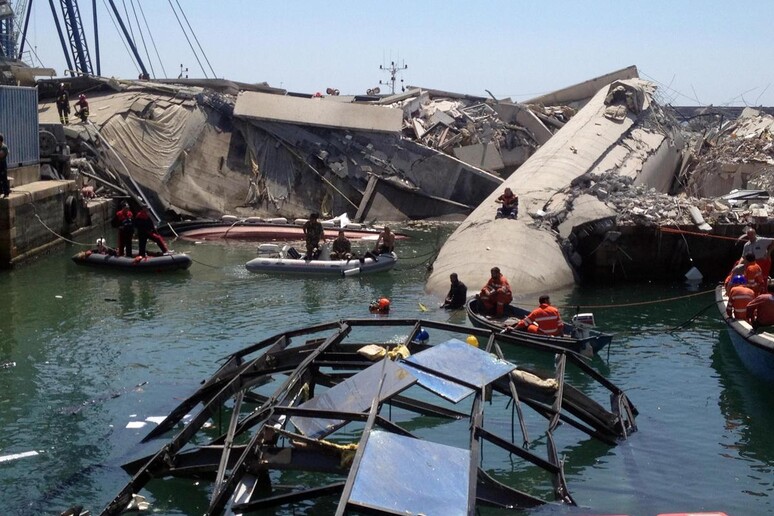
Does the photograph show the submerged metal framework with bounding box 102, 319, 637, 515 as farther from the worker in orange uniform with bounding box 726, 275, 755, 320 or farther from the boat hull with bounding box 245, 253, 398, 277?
the boat hull with bounding box 245, 253, 398, 277

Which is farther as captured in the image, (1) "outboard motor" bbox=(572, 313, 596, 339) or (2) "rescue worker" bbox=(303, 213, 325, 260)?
(2) "rescue worker" bbox=(303, 213, 325, 260)

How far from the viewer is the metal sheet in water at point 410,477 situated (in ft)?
27.6

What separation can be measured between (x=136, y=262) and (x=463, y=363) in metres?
16.3

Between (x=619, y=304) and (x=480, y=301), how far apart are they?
19.3ft

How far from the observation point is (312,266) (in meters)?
26.9

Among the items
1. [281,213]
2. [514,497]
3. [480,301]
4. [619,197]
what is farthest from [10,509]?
[281,213]

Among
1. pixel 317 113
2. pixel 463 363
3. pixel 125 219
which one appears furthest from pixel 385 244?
pixel 463 363

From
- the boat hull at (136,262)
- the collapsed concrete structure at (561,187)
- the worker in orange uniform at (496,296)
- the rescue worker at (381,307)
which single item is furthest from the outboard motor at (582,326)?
the boat hull at (136,262)

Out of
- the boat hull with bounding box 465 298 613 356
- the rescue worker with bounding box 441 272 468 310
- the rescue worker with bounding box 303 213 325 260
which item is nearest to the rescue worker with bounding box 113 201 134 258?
the rescue worker with bounding box 303 213 325 260

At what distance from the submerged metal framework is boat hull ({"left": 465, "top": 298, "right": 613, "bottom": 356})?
124 inches

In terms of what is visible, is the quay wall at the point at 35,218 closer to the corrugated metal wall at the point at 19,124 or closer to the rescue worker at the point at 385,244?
the corrugated metal wall at the point at 19,124

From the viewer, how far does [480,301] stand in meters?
20.4

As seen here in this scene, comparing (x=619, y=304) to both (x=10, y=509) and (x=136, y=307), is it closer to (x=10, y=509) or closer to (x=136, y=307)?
(x=136, y=307)

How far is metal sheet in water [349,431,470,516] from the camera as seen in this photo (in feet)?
27.6
